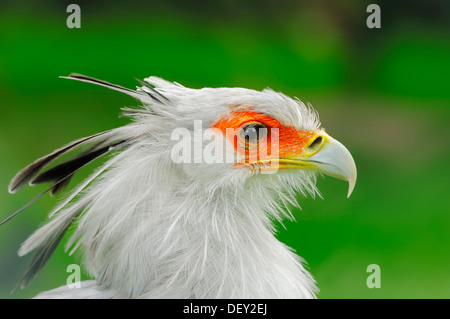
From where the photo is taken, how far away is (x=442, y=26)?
3.91 m

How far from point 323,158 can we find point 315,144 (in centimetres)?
4

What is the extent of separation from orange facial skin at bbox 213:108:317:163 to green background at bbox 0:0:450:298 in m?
1.55

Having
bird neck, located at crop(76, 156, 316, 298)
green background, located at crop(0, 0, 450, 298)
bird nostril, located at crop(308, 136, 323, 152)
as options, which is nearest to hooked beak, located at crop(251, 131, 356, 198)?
bird nostril, located at crop(308, 136, 323, 152)

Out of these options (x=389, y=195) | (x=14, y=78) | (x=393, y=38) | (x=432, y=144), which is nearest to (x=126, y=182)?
(x=389, y=195)

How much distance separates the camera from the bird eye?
1146 mm

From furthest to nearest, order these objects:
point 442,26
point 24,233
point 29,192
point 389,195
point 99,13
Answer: point 442,26
point 99,13
point 389,195
point 29,192
point 24,233

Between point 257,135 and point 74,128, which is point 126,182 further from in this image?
point 74,128

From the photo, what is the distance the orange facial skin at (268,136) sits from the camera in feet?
3.74

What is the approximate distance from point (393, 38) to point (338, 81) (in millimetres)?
573

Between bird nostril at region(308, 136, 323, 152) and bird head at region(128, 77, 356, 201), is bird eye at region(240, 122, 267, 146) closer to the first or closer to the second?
bird head at region(128, 77, 356, 201)

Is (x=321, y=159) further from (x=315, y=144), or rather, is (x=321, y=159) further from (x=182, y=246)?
(x=182, y=246)

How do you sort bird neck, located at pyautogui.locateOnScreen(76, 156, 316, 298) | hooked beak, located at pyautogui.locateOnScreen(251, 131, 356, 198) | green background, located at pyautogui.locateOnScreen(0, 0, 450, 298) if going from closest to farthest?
bird neck, located at pyautogui.locateOnScreen(76, 156, 316, 298) → hooked beak, located at pyautogui.locateOnScreen(251, 131, 356, 198) → green background, located at pyautogui.locateOnScreen(0, 0, 450, 298)

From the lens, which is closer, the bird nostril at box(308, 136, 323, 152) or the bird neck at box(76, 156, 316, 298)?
the bird neck at box(76, 156, 316, 298)

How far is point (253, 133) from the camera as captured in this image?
115 cm
